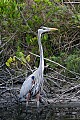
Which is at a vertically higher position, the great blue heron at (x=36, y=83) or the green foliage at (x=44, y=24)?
the green foliage at (x=44, y=24)

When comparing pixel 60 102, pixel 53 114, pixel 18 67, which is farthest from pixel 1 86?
pixel 53 114

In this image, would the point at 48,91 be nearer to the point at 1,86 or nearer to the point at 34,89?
the point at 34,89

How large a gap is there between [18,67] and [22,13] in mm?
1440

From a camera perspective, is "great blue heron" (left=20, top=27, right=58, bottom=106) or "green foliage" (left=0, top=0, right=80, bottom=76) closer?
"great blue heron" (left=20, top=27, right=58, bottom=106)

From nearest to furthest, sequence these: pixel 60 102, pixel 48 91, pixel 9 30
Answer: pixel 60 102 < pixel 48 91 < pixel 9 30

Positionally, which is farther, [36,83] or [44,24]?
[44,24]

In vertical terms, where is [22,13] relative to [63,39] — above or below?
above

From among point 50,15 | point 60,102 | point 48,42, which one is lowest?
point 60,102

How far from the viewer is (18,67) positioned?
11.4 m

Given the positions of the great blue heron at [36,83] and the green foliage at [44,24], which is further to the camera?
the green foliage at [44,24]

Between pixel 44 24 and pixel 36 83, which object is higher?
pixel 44 24

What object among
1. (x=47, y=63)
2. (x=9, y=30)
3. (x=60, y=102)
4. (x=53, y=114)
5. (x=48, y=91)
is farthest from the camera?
(x=9, y=30)

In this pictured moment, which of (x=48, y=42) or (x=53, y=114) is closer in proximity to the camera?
(x=53, y=114)

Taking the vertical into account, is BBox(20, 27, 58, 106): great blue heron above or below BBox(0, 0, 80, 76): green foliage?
below
